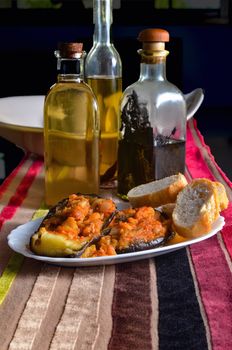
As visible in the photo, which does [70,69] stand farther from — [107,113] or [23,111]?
[23,111]

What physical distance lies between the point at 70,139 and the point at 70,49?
0.17 m

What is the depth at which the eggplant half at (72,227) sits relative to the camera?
0.78 meters

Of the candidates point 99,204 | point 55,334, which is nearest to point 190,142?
point 99,204

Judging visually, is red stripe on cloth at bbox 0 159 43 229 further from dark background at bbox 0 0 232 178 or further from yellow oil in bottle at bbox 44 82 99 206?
dark background at bbox 0 0 232 178

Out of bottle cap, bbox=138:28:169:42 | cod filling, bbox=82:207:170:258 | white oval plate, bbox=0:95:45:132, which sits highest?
bottle cap, bbox=138:28:169:42

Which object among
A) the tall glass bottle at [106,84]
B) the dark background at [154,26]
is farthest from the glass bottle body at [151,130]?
the dark background at [154,26]

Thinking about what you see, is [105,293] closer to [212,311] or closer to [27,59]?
[212,311]

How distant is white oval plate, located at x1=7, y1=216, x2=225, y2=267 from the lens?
772 millimetres

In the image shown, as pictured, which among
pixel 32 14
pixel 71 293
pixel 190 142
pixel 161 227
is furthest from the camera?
pixel 32 14

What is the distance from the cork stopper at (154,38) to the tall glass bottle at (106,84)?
0.23m

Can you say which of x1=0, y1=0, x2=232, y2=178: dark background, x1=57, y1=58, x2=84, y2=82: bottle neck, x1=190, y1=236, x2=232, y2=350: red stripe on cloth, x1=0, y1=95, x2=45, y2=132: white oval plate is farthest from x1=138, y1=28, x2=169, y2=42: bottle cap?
x1=0, y1=0, x2=232, y2=178: dark background

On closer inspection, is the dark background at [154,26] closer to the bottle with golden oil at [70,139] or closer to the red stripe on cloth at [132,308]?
the bottle with golden oil at [70,139]

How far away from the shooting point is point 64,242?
0.78 m

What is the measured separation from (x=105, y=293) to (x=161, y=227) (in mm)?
139
